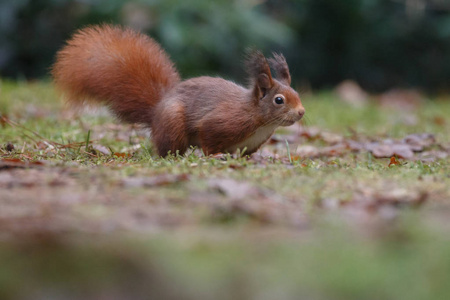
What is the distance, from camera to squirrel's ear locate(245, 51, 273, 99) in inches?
160

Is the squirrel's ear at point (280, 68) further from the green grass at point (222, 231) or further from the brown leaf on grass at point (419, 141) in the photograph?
the brown leaf on grass at point (419, 141)

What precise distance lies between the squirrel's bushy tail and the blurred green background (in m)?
2.98

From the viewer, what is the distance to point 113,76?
14.2 ft

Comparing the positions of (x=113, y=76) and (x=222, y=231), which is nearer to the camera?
(x=222, y=231)

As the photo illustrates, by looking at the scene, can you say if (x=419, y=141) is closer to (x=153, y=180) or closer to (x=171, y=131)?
(x=171, y=131)

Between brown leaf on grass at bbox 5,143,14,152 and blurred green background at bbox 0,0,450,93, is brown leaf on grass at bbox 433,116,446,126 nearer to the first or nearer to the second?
blurred green background at bbox 0,0,450,93

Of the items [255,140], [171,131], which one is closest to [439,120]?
[255,140]

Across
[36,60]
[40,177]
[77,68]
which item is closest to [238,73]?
[36,60]

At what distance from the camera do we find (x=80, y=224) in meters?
2.25

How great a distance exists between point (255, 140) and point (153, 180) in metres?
1.44

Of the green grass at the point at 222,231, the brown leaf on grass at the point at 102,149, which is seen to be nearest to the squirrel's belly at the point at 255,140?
the green grass at the point at 222,231

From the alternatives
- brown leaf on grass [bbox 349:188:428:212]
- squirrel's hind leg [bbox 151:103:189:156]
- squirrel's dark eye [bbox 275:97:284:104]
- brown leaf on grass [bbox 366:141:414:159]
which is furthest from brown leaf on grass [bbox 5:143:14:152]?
brown leaf on grass [bbox 366:141:414:159]

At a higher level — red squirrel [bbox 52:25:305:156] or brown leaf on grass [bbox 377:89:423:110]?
red squirrel [bbox 52:25:305:156]

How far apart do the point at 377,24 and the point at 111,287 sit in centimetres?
942
